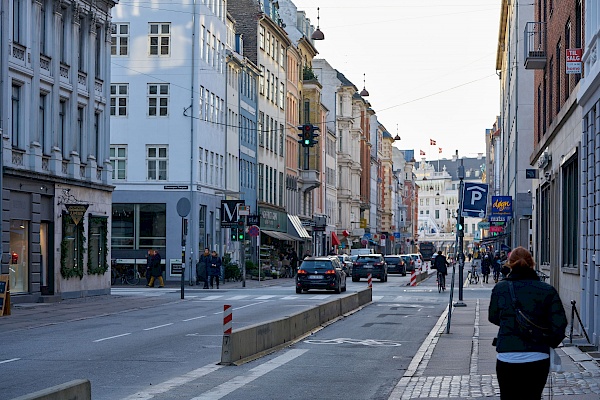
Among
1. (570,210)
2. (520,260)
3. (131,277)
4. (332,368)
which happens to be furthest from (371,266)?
(520,260)

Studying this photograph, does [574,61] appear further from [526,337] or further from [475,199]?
[526,337]

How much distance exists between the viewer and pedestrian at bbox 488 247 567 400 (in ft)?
25.9

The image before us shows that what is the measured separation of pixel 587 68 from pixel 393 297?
22.2 m

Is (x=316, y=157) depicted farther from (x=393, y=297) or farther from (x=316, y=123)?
(x=393, y=297)

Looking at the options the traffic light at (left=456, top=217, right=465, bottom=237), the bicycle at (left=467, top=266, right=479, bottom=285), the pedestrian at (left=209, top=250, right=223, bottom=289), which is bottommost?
the bicycle at (left=467, top=266, right=479, bottom=285)

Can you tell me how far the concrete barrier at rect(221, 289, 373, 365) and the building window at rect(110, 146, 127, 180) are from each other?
2937 cm

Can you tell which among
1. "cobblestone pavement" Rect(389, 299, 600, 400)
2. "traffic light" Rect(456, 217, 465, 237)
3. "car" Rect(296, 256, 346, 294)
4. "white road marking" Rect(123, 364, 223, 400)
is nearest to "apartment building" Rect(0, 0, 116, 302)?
"car" Rect(296, 256, 346, 294)

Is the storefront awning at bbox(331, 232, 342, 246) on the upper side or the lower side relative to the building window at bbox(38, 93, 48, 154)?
lower

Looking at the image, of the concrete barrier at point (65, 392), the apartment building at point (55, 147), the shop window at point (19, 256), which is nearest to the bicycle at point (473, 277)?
the apartment building at point (55, 147)

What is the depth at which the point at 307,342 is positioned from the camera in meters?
20.2

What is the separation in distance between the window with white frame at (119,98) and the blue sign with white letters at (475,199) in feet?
117

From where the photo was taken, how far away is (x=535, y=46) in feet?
108

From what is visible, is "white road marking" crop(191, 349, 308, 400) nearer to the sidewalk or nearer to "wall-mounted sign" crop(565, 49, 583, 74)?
the sidewalk

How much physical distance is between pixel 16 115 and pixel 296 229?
164 feet
